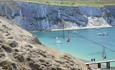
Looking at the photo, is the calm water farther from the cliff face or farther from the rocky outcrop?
the rocky outcrop

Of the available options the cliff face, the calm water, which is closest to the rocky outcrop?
the calm water

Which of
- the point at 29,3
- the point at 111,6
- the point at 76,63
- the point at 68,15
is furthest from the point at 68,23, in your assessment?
the point at 76,63

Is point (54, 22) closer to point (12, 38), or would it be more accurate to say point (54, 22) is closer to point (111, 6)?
point (111, 6)

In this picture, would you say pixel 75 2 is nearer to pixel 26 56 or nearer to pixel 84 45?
pixel 84 45

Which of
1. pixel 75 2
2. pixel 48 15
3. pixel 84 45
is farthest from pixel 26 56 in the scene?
pixel 75 2

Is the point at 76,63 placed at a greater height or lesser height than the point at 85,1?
greater

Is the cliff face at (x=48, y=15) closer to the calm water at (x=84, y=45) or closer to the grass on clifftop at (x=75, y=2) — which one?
the grass on clifftop at (x=75, y=2)
